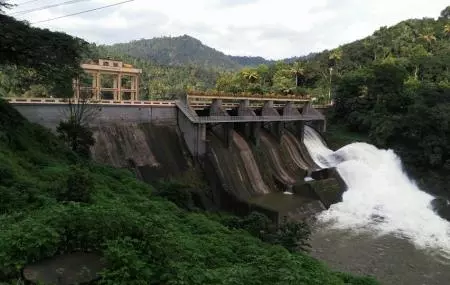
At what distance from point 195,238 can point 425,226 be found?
1752cm

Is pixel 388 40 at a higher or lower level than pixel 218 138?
higher

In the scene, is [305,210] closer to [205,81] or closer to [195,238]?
[195,238]

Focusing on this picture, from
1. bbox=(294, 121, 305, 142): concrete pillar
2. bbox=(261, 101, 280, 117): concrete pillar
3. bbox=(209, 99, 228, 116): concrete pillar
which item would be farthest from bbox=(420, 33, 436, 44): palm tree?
bbox=(209, 99, 228, 116): concrete pillar

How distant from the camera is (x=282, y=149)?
99.3 feet

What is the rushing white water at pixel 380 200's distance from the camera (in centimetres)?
2127

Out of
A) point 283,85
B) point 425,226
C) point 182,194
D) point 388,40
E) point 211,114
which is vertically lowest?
point 425,226

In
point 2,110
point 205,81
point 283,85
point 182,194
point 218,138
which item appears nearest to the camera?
point 182,194

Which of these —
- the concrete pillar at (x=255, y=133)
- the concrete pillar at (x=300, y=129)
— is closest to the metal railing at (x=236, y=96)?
the concrete pillar at (x=255, y=133)

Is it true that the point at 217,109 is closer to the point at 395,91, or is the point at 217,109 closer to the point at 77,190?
the point at 77,190

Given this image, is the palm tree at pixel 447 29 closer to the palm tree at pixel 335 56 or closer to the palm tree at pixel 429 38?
the palm tree at pixel 429 38

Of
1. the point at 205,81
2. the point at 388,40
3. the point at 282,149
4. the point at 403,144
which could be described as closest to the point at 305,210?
the point at 282,149

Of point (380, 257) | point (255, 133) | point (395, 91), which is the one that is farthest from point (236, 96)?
point (395, 91)

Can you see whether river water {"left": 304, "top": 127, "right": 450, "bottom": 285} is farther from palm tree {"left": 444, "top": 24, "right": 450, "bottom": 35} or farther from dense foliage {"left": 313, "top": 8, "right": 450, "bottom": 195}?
palm tree {"left": 444, "top": 24, "right": 450, "bottom": 35}

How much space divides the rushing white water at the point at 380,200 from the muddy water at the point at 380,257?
1.15m
